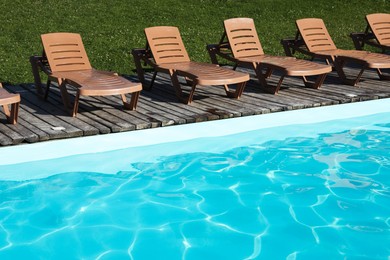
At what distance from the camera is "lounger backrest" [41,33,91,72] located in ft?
29.4

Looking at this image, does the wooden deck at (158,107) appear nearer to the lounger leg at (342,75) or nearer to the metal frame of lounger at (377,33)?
the lounger leg at (342,75)

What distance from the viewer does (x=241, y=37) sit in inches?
415

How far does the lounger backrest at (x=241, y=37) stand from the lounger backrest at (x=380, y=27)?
2548 millimetres

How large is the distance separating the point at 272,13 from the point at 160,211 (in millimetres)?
11540

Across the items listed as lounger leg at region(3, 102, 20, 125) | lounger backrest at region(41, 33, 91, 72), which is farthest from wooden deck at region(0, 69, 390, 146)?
lounger backrest at region(41, 33, 91, 72)

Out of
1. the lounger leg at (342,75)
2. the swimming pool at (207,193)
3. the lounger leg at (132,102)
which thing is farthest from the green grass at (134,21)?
the swimming pool at (207,193)

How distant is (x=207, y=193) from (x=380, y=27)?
23.0 ft

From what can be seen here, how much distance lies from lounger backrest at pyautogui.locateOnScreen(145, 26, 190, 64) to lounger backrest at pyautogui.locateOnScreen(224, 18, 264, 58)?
83 cm

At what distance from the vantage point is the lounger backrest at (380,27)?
1189cm

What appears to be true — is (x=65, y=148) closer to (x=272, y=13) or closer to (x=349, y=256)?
(x=349, y=256)

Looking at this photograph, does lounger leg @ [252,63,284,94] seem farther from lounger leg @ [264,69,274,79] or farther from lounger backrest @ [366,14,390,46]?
lounger backrest @ [366,14,390,46]

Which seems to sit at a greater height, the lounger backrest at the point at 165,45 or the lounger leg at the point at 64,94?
the lounger backrest at the point at 165,45

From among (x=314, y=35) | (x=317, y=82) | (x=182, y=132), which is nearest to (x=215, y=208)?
(x=182, y=132)

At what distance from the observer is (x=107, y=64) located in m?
Answer: 12.0
